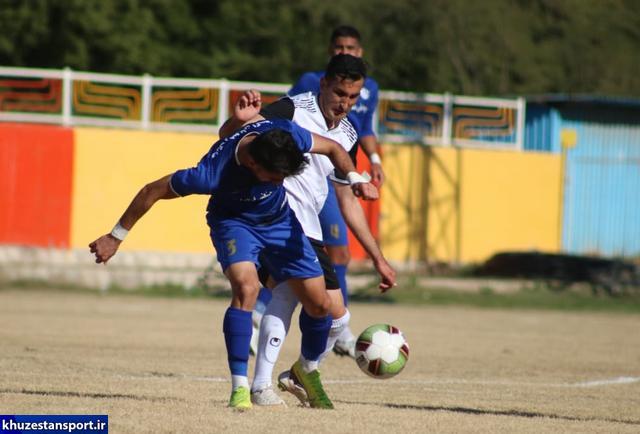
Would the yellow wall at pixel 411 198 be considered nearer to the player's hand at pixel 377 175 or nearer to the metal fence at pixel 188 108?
the metal fence at pixel 188 108

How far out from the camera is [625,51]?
102ft

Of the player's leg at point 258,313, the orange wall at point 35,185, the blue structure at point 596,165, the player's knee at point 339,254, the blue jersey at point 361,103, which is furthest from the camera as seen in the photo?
the blue structure at point 596,165

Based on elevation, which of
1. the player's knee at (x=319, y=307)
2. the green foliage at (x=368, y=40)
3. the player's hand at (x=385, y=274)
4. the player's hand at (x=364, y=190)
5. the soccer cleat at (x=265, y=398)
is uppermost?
the green foliage at (x=368, y=40)

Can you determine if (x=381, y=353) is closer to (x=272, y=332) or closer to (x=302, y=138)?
(x=272, y=332)

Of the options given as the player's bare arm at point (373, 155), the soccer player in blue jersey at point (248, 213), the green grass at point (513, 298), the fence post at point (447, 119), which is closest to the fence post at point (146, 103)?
the green grass at point (513, 298)

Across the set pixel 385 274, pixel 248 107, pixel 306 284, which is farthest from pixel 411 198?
pixel 306 284

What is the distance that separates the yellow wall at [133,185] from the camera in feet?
68.4

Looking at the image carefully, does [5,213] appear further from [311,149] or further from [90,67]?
[311,149]

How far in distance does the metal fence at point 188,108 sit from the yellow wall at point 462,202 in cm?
33

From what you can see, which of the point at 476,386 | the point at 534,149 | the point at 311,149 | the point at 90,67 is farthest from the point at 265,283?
the point at 90,67

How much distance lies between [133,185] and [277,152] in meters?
14.5

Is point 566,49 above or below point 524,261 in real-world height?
above

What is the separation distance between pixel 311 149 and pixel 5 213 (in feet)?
46.3

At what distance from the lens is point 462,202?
23344 millimetres
